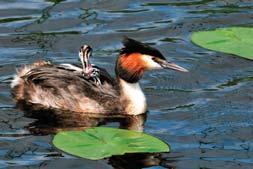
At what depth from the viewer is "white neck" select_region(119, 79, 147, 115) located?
13508mm

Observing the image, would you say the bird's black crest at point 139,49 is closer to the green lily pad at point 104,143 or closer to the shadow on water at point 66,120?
the shadow on water at point 66,120

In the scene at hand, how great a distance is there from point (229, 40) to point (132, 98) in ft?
7.31

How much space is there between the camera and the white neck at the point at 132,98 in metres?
13.5

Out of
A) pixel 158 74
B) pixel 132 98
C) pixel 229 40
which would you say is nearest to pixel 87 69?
pixel 132 98

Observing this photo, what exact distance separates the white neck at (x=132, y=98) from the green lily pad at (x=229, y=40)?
1.80m

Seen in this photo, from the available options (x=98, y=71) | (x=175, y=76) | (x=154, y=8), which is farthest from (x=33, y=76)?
(x=154, y=8)

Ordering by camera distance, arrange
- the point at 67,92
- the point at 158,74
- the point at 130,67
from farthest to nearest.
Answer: the point at 158,74
the point at 67,92
the point at 130,67

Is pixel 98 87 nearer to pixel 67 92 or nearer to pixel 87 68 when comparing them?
pixel 87 68

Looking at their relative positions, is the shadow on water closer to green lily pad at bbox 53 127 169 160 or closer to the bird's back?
the bird's back

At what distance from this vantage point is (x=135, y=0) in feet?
58.2

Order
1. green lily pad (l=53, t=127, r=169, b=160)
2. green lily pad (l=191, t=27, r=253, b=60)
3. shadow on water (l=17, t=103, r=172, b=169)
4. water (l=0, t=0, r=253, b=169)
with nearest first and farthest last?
1. green lily pad (l=53, t=127, r=169, b=160)
2. water (l=0, t=0, r=253, b=169)
3. shadow on water (l=17, t=103, r=172, b=169)
4. green lily pad (l=191, t=27, r=253, b=60)

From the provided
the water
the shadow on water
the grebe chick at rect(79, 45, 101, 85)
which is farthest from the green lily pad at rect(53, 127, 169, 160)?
the grebe chick at rect(79, 45, 101, 85)

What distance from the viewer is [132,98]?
44.6 ft

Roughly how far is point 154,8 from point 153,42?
1661 millimetres
